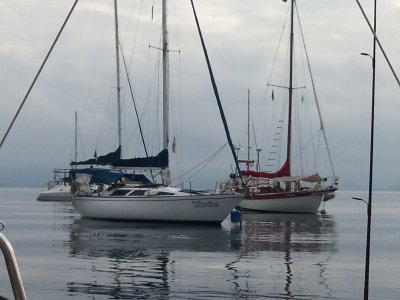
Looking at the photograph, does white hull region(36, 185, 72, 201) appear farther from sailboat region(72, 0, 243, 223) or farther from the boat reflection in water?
sailboat region(72, 0, 243, 223)

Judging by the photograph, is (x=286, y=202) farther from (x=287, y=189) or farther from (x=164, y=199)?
(x=164, y=199)

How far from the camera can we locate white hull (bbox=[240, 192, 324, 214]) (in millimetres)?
82938

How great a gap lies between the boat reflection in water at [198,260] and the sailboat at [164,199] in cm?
79

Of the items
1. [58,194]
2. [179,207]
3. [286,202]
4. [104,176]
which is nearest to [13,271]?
[179,207]

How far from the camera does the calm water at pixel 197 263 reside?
2586 cm

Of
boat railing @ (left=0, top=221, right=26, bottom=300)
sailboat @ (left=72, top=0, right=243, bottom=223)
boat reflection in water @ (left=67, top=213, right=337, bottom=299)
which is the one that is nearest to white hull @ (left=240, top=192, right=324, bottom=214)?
boat reflection in water @ (left=67, top=213, right=337, bottom=299)

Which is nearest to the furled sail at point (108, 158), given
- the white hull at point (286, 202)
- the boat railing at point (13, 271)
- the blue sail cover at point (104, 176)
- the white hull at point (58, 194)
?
the blue sail cover at point (104, 176)

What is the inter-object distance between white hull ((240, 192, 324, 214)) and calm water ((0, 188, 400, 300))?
2290 cm

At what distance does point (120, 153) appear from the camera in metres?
64.6

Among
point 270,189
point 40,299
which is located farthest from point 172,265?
point 270,189

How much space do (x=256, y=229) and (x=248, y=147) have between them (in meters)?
59.1

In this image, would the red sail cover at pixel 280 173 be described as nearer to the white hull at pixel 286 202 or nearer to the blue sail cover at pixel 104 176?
the white hull at pixel 286 202

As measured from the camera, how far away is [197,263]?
1358 inches

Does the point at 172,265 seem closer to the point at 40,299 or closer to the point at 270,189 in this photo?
the point at 40,299
